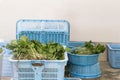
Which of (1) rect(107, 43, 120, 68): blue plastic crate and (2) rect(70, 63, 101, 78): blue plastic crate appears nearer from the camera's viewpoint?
(2) rect(70, 63, 101, 78): blue plastic crate

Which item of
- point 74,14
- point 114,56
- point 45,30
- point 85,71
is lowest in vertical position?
point 85,71

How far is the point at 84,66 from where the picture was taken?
292 cm

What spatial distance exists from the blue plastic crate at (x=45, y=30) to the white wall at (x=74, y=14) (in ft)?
0.86

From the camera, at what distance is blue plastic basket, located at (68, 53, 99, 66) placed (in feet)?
9.42

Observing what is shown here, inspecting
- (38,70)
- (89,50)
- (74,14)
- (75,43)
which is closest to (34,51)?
(38,70)

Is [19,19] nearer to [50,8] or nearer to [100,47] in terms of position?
[50,8]

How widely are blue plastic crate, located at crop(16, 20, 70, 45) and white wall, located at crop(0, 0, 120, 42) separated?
0.86ft

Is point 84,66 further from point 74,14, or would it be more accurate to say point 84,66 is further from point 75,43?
point 74,14

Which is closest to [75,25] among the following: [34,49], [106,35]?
[106,35]

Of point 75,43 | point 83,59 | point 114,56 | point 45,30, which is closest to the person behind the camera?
point 83,59

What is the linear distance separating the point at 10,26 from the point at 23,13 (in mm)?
246

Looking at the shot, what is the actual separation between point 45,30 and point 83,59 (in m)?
0.58

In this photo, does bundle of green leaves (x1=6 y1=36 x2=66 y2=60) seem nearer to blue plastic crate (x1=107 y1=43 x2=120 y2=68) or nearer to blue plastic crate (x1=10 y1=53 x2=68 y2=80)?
blue plastic crate (x1=10 y1=53 x2=68 y2=80)

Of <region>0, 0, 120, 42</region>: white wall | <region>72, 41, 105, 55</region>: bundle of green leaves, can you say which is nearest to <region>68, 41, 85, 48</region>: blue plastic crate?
<region>0, 0, 120, 42</region>: white wall
